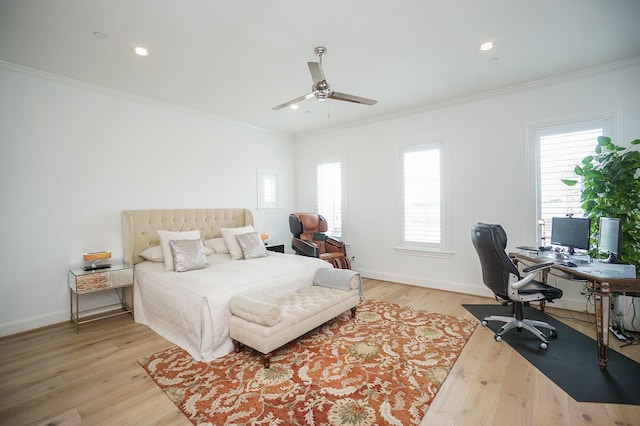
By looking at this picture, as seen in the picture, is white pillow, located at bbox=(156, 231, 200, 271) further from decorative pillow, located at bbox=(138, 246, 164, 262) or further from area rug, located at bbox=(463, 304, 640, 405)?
area rug, located at bbox=(463, 304, 640, 405)

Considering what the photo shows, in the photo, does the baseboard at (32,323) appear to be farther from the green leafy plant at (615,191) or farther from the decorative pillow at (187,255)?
the green leafy plant at (615,191)

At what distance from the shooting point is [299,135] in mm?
6301

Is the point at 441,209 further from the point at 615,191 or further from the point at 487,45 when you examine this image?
the point at 487,45

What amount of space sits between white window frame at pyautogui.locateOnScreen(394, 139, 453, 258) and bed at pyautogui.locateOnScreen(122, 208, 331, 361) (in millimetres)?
1810

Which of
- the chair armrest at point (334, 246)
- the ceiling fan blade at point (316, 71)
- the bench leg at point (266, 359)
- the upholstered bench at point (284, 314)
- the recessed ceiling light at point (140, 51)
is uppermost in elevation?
the recessed ceiling light at point (140, 51)

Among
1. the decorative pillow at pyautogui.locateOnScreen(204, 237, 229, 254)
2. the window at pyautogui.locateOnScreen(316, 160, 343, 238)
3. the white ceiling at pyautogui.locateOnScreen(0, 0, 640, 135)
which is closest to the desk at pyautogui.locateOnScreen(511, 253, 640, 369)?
the white ceiling at pyautogui.locateOnScreen(0, 0, 640, 135)

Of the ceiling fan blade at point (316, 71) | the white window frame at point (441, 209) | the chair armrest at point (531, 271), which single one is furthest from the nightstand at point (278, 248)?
the chair armrest at point (531, 271)

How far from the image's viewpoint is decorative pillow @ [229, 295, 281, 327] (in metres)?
2.34

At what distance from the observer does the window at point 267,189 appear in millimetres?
5656

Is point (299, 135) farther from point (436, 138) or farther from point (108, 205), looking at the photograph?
point (108, 205)

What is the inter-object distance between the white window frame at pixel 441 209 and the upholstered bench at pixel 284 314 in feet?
6.21

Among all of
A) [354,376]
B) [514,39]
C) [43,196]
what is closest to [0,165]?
[43,196]

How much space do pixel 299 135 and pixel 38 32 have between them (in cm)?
434

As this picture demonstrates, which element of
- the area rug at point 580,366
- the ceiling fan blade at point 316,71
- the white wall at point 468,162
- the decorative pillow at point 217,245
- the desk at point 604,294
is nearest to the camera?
the area rug at point 580,366
